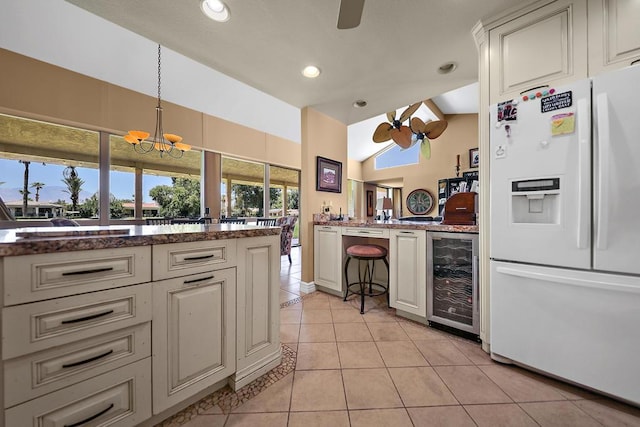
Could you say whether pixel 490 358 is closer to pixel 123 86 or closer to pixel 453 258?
pixel 453 258

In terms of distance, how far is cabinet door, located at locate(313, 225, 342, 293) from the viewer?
2.71 meters

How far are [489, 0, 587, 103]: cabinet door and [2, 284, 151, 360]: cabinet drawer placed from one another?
241cm

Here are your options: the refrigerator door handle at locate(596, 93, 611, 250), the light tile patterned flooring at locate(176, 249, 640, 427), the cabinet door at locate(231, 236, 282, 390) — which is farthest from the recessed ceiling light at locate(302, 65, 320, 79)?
the light tile patterned flooring at locate(176, 249, 640, 427)

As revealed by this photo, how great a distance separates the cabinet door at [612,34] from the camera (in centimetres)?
121

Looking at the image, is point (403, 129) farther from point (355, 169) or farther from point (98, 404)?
point (355, 169)

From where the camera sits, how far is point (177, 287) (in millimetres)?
1078

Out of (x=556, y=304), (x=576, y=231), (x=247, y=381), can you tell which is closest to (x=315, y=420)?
(x=247, y=381)

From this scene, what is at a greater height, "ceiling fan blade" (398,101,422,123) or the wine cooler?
"ceiling fan blade" (398,101,422,123)

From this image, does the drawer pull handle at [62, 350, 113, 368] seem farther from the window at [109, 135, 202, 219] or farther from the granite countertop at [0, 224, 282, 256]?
the window at [109, 135, 202, 219]

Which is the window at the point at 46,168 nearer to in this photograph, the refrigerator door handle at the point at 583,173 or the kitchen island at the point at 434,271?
the kitchen island at the point at 434,271

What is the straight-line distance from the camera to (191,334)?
1126mm

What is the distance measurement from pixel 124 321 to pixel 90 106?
12.3 ft

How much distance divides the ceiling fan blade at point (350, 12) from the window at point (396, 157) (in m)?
6.64

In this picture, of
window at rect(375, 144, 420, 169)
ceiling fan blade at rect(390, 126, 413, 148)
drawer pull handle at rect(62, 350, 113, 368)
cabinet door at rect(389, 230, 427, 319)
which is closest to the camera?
drawer pull handle at rect(62, 350, 113, 368)
